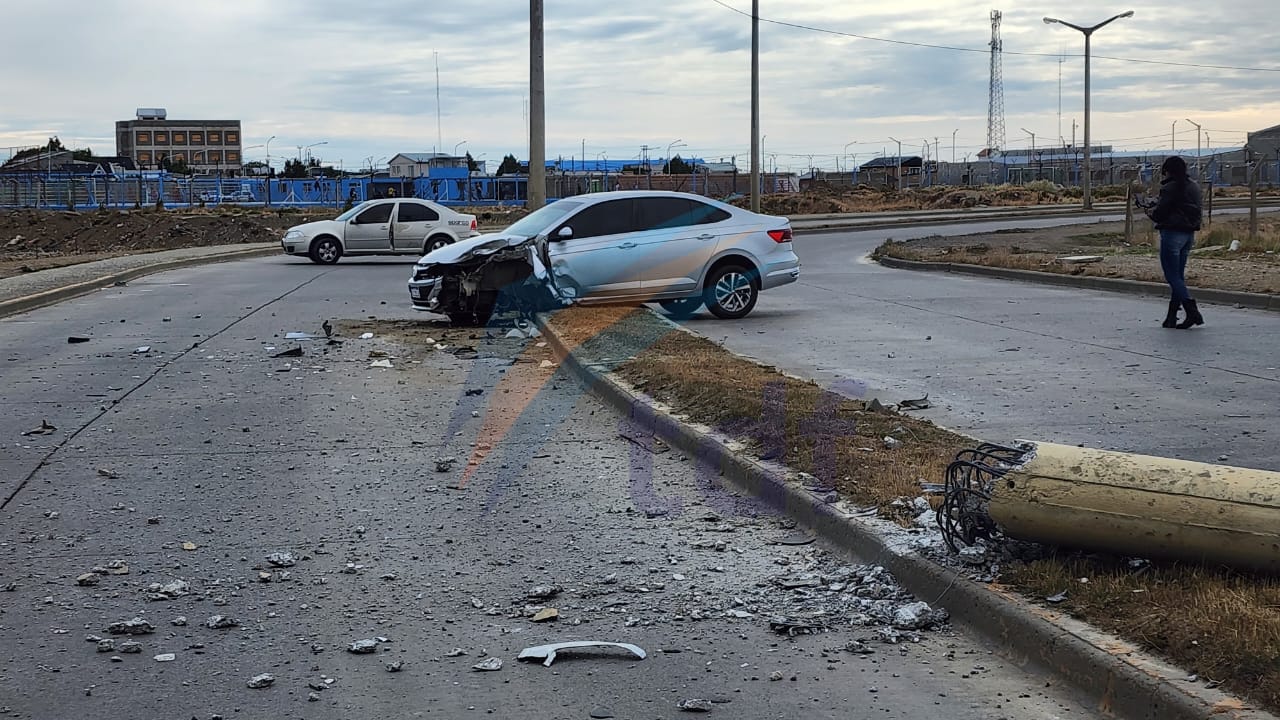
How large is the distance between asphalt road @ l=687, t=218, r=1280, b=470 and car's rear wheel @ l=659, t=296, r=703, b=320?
0.25 meters

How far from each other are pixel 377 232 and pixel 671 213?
16.4 meters

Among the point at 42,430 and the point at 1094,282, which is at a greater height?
the point at 1094,282

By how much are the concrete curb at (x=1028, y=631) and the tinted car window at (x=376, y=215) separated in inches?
1035

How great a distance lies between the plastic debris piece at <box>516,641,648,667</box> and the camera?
195 inches

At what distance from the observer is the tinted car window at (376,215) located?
32.8m

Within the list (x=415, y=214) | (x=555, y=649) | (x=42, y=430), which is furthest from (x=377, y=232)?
(x=555, y=649)

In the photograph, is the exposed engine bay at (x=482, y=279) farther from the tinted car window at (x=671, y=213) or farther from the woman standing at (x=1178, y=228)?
the woman standing at (x=1178, y=228)

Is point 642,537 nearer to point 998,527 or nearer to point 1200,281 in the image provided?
point 998,527

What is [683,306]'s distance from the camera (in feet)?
60.1

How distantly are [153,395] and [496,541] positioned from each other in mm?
5813

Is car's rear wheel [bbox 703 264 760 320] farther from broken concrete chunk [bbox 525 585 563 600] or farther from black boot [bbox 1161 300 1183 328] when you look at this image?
broken concrete chunk [bbox 525 585 563 600]

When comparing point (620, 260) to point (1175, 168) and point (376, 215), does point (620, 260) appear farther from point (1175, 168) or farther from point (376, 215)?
point (376, 215)

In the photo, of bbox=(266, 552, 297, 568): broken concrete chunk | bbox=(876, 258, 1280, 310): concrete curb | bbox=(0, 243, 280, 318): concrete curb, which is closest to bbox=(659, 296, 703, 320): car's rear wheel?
bbox=(876, 258, 1280, 310): concrete curb

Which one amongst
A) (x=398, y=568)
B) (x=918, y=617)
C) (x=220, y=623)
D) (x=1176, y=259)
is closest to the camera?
(x=918, y=617)
